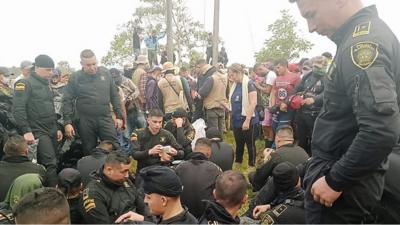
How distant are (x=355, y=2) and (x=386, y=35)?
A: 0.73ft

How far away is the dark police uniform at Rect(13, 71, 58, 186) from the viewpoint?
5.67 m

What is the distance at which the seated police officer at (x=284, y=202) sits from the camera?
3.57 meters

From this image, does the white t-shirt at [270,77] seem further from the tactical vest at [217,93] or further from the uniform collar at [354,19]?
the uniform collar at [354,19]

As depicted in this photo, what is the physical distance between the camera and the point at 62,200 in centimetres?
223

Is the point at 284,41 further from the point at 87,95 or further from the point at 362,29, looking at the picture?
the point at 362,29

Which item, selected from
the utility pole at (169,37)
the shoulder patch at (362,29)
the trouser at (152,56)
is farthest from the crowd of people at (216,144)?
the trouser at (152,56)

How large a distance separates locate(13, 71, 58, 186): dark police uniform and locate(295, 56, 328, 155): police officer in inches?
139

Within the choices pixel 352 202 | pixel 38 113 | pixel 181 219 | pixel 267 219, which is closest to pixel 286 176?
pixel 267 219

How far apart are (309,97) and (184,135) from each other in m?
1.89

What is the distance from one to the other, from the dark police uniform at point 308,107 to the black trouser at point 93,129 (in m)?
2.77

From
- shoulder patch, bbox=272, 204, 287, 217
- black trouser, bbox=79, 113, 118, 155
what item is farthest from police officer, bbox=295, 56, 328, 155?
black trouser, bbox=79, 113, 118, 155

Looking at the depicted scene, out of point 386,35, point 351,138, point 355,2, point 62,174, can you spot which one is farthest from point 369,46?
point 62,174

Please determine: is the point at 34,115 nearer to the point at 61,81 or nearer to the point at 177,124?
the point at 177,124

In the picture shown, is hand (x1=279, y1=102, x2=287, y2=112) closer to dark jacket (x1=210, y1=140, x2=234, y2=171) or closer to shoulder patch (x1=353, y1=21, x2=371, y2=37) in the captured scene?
dark jacket (x1=210, y1=140, x2=234, y2=171)
